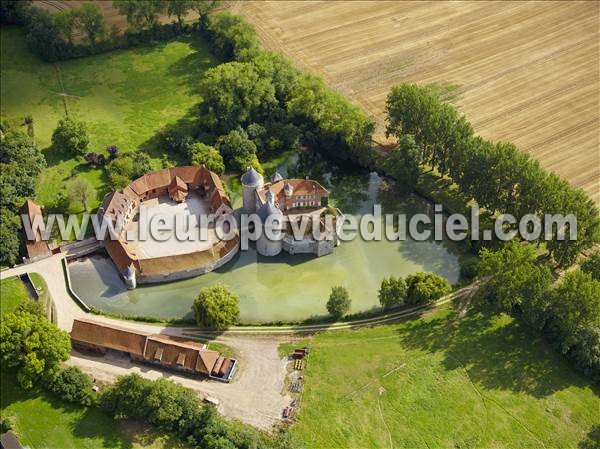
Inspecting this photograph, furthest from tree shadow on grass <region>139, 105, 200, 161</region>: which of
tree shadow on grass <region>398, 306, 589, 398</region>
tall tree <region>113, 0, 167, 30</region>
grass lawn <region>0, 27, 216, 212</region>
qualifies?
tree shadow on grass <region>398, 306, 589, 398</region>

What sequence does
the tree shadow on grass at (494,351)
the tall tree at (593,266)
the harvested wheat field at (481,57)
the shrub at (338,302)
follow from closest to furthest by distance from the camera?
the tree shadow on grass at (494,351) → the shrub at (338,302) → the tall tree at (593,266) → the harvested wheat field at (481,57)

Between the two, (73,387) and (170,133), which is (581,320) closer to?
(73,387)

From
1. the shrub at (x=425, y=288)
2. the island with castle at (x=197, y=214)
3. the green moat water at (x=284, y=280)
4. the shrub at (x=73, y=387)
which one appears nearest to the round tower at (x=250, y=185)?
the island with castle at (x=197, y=214)

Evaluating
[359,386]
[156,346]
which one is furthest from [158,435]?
[359,386]

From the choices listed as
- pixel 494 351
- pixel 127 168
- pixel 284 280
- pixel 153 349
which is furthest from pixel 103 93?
pixel 494 351

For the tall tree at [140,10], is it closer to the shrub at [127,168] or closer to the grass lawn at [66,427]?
the shrub at [127,168]

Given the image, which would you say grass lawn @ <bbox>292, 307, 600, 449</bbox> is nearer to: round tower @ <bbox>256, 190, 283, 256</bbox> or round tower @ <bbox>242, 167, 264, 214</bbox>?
round tower @ <bbox>256, 190, 283, 256</bbox>

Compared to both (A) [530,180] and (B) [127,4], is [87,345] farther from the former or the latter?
(B) [127,4]
